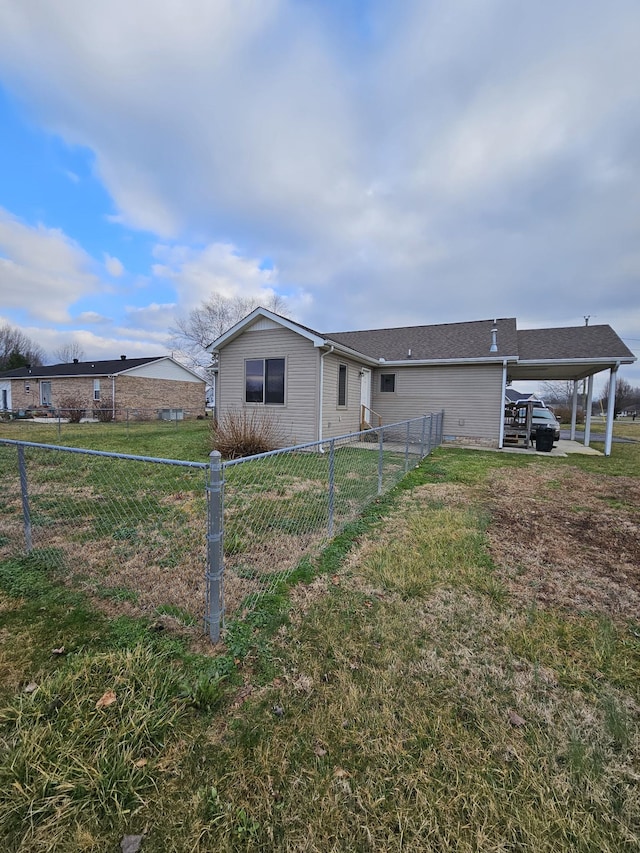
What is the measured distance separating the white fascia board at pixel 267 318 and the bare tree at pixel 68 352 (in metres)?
56.9

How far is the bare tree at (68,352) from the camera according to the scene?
55.1m

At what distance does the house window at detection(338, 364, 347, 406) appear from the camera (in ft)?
36.9

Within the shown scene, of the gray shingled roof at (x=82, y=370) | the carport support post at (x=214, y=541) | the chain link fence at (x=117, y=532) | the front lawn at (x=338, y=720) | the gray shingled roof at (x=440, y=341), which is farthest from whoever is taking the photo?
the gray shingled roof at (x=82, y=370)

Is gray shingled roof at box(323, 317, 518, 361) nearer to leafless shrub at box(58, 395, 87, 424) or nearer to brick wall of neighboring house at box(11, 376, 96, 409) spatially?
leafless shrub at box(58, 395, 87, 424)

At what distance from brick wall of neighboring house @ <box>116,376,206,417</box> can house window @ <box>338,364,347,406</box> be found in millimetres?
16112

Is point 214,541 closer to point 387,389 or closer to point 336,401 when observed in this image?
point 336,401

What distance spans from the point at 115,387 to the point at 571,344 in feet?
81.4

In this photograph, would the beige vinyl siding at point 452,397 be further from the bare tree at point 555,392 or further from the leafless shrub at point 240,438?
the bare tree at point 555,392

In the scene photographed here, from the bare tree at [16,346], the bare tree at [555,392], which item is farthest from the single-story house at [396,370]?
the bare tree at [16,346]

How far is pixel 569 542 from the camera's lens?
426 cm

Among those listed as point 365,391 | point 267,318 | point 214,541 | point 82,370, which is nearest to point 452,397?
point 365,391

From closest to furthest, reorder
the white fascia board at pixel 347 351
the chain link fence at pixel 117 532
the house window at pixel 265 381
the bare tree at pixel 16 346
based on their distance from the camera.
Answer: the chain link fence at pixel 117 532
the white fascia board at pixel 347 351
the house window at pixel 265 381
the bare tree at pixel 16 346

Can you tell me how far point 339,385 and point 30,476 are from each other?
8.03 meters

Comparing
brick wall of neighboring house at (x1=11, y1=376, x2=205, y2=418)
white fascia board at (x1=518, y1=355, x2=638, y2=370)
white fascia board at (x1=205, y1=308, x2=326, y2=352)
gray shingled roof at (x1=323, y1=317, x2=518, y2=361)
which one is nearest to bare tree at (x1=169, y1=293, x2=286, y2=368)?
brick wall of neighboring house at (x1=11, y1=376, x2=205, y2=418)
